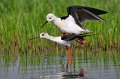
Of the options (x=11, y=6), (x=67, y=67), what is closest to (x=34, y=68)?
(x=67, y=67)

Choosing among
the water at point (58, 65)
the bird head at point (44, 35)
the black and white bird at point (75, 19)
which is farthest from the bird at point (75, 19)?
the water at point (58, 65)

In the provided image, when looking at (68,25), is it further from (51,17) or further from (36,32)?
(36,32)

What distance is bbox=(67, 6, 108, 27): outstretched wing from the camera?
1304 centimetres

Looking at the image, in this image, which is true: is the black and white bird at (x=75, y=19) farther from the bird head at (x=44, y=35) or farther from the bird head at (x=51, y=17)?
the bird head at (x=44, y=35)

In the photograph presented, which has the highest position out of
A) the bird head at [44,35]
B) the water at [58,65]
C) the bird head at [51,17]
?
the bird head at [51,17]

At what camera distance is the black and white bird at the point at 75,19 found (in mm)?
13094

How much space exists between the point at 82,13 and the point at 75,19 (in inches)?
9.6

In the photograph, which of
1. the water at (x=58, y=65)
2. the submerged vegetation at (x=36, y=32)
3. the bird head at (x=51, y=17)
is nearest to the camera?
the water at (x=58, y=65)

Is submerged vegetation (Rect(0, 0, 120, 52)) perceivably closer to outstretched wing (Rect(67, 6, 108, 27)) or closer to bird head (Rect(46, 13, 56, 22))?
bird head (Rect(46, 13, 56, 22))

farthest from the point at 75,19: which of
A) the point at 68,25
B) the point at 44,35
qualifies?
the point at 44,35

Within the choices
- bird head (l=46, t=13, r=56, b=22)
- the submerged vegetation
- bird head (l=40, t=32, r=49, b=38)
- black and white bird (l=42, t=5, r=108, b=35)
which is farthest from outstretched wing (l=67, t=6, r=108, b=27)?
the submerged vegetation

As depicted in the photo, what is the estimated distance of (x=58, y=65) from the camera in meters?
12.3

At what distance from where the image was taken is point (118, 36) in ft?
47.0

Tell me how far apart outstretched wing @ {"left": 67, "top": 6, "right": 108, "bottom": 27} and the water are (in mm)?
893
